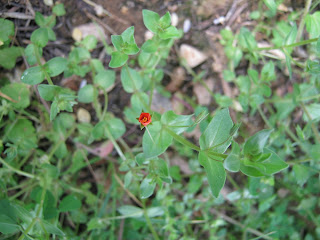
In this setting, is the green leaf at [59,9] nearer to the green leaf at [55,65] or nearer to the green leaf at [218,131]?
the green leaf at [55,65]

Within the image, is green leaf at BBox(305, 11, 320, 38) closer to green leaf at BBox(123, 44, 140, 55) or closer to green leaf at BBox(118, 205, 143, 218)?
green leaf at BBox(123, 44, 140, 55)

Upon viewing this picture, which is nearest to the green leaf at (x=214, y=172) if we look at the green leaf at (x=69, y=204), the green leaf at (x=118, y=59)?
the green leaf at (x=118, y=59)

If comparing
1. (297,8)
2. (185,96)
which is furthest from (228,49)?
(297,8)

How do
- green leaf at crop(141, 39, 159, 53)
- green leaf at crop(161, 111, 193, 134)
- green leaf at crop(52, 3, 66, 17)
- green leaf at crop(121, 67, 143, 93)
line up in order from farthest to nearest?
green leaf at crop(52, 3, 66, 17) → green leaf at crop(121, 67, 143, 93) → green leaf at crop(141, 39, 159, 53) → green leaf at crop(161, 111, 193, 134)

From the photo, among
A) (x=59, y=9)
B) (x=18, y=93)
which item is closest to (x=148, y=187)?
(x=18, y=93)

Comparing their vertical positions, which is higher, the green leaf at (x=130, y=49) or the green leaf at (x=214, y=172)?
the green leaf at (x=130, y=49)

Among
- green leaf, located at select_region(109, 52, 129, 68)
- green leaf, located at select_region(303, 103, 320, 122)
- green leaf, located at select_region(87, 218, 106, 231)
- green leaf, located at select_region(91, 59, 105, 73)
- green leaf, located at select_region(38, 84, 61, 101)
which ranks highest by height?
green leaf, located at select_region(109, 52, 129, 68)

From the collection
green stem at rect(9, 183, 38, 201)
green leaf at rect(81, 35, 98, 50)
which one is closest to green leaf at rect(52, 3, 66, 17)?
green leaf at rect(81, 35, 98, 50)

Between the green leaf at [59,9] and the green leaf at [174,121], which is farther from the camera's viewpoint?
the green leaf at [59,9]
